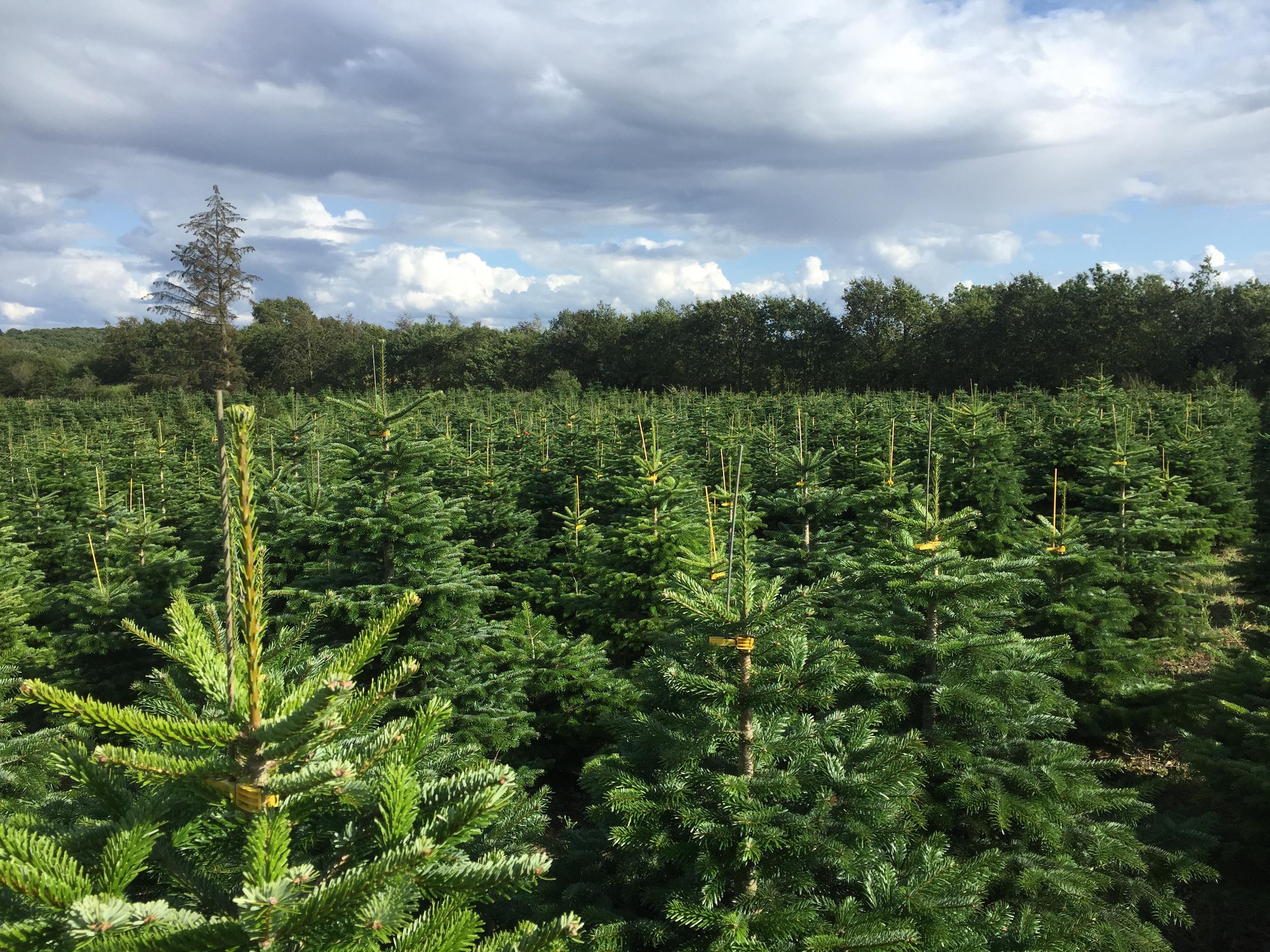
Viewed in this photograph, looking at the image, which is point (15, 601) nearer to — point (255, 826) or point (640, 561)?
point (640, 561)

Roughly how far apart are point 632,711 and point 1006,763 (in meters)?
2.44

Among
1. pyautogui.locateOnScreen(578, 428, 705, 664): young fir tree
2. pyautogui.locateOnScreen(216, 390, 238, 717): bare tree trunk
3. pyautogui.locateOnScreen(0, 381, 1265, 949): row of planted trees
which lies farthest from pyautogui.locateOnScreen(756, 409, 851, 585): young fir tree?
pyautogui.locateOnScreen(216, 390, 238, 717): bare tree trunk

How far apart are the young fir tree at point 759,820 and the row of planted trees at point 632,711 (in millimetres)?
21

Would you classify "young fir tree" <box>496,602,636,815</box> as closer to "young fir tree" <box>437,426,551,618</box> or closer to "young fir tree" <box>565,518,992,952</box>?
"young fir tree" <box>437,426,551,618</box>

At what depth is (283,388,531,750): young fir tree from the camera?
6.24m

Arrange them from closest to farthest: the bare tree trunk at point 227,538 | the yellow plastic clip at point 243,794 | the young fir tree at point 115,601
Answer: the bare tree trunk at point 227,538, the yellow plastic clip at point 243,794, the young fir tree at point 115,601

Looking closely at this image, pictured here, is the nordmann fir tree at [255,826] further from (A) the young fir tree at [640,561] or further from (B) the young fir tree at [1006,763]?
(A) the young fir tree at [640,561]

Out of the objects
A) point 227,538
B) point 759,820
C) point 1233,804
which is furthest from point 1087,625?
point 227,538

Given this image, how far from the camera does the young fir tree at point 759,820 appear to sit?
128 inches

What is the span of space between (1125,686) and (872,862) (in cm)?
512

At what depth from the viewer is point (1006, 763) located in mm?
4598

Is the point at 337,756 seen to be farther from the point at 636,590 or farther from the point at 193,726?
the point at 636,590

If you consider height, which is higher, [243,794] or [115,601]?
[243,794]

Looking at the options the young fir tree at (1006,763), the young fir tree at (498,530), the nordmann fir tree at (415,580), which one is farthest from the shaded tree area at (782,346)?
the young fir tree at (1006,763)
